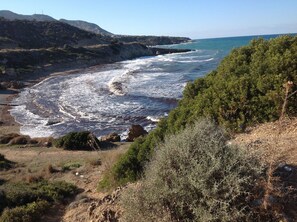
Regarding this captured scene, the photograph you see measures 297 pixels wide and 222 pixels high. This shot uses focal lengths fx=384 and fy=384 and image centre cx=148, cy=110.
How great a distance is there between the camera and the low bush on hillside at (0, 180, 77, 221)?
7.76m

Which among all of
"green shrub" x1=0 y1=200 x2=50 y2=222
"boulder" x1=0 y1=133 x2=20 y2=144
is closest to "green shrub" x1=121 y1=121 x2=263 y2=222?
"green shrub" x1=0 y1=200 x2=50 y2=222

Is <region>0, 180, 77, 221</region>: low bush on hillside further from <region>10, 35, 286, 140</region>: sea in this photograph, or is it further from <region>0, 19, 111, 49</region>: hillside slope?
<region>0, 19, 111, 49</region>: hillside slope

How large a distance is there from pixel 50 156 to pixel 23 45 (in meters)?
75.4

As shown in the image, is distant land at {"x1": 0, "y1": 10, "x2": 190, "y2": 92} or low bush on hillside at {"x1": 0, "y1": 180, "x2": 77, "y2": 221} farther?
distant land at {"x1": 0, "y1": 10, "x2": 190, "y2": 92}

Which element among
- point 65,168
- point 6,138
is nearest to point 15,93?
point 6,138

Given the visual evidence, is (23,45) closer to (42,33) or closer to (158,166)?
(42,33)

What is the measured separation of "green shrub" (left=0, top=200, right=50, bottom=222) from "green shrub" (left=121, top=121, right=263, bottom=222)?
3320mm

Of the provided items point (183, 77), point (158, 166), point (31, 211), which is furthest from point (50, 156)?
point (183, 77)

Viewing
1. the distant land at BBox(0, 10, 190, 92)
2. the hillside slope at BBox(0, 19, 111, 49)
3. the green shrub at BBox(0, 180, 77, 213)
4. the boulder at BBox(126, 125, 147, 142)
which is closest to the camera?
the green shrub at BBox(0, 180, 77, 213)

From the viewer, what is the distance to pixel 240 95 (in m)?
8.27

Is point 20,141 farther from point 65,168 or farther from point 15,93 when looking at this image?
point 15,93

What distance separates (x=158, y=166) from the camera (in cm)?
532

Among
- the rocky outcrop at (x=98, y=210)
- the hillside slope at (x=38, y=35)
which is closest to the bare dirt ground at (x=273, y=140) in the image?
the rocky outcrop at (x=98, y=210)

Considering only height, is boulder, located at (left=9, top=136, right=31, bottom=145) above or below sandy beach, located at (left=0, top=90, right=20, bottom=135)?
above
